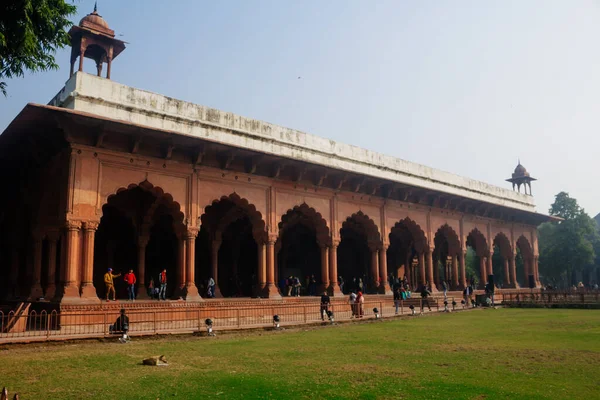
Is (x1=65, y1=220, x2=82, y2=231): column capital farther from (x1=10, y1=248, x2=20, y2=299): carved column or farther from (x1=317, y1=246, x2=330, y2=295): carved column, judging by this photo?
(x1=317, y1=246, x2=330, y2=295): carved column

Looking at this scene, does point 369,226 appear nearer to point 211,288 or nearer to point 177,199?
point 211,288

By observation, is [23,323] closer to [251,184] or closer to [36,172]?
[36,172]

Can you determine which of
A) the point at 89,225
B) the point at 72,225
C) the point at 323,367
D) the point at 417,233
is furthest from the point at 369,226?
the point at 323,367

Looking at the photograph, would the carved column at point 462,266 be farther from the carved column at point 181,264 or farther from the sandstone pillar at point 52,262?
the sandstone pillar at point 52,262

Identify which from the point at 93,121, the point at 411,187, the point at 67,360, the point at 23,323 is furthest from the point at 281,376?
the point at 411,187

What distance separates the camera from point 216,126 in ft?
62.8

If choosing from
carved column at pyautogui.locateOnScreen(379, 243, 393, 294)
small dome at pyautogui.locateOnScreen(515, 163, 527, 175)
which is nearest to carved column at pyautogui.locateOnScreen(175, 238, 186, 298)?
carved column at pyautogui.locateOnScreen(379, 243, 393, 294)

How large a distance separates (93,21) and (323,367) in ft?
48.3

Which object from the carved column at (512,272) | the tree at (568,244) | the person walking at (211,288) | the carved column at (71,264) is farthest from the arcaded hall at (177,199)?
the tree at (568,244)

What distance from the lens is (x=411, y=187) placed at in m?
24.0

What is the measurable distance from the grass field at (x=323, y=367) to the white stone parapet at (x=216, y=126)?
23.9 feet

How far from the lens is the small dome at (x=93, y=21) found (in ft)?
57.7

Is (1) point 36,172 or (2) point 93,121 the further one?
(1) point 36,172

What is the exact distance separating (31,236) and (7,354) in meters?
9.73
